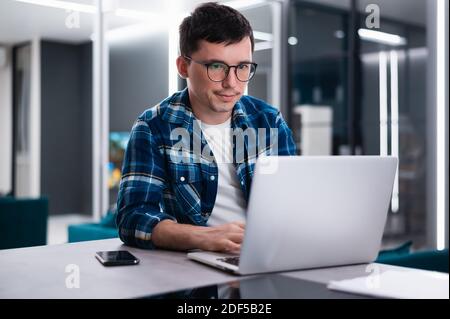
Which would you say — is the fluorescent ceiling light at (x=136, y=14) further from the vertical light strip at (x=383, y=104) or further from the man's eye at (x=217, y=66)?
the man's eye at (x=217, y=66)

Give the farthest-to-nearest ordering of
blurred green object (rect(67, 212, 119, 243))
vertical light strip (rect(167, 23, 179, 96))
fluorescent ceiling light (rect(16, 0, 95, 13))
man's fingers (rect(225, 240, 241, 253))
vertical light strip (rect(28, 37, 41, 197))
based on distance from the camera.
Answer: vertical light strip (rect(28, 37, 41, 197)) → vertical light strip (rect(167, 23, 179, 96)) → fluorescent ceiling light (rect(16, 0, 95, 13)) → blurred green object (rect(67, 212, 119, 243)) → man's fingers (rect(225, 240, 241, 253))

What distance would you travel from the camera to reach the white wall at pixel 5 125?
8.99 metres

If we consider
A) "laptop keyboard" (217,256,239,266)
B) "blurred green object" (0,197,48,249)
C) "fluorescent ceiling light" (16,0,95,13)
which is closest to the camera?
"laptop keyboard" (217,256,239,266)

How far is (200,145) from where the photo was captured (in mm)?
1771

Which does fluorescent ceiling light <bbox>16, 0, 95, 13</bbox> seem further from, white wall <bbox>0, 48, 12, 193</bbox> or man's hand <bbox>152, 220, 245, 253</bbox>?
white wall <bbox>0, 48, 12, 193</bbox>

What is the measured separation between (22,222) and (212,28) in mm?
2994

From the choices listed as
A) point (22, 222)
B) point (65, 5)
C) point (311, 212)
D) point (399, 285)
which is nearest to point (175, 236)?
point (311, 212)

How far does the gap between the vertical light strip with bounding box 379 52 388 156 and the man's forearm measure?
382 centimetres

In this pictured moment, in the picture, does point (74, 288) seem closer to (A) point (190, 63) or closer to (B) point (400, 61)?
(A) point (190, 63)

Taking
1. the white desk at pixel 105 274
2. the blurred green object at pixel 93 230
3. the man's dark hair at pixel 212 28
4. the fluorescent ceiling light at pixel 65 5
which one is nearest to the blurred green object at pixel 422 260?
the white desk at pixel 105 274

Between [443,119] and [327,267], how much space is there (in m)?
3.15

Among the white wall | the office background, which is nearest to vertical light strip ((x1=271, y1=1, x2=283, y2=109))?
the office background

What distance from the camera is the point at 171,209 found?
178 centimetres

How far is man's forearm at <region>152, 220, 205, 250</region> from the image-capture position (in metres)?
1.44
